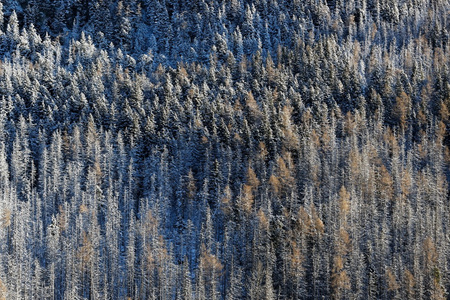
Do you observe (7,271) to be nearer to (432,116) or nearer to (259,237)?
(259,237)

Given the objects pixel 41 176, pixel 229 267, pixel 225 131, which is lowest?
pixel 229 267

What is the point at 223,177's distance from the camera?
131000 millimetres

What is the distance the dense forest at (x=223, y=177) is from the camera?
103875 mm

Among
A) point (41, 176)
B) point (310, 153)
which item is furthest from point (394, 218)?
point (41, 176)

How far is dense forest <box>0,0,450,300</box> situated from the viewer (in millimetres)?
103875

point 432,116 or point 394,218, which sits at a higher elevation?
point 432,116

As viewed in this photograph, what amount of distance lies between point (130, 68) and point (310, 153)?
83711 mm

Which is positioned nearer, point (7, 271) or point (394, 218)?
point (7, 271)

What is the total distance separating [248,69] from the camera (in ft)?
618

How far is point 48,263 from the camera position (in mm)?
110188

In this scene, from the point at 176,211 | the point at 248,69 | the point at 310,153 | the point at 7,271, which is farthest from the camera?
the point at 248,69

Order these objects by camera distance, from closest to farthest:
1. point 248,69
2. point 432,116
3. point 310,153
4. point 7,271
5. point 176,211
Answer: point 7,271, point 176,211, point 310,153, point 432,116, point 248,69

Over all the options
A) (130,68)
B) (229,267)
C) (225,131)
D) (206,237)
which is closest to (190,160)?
(225,131)

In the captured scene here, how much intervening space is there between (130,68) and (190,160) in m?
64.8
